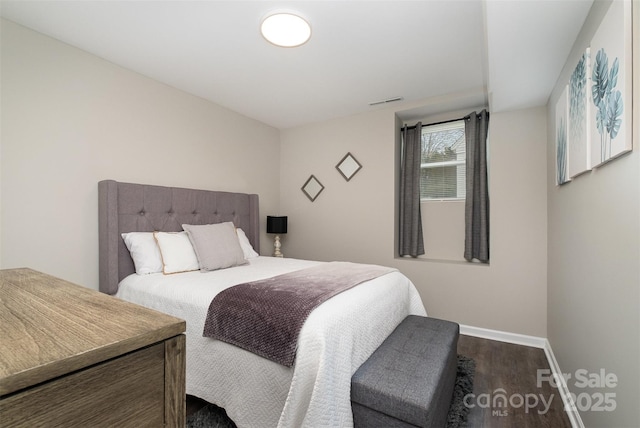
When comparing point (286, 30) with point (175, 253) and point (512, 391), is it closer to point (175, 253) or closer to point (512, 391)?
point (175, 253)

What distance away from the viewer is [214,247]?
2537mm

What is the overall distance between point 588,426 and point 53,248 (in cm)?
345

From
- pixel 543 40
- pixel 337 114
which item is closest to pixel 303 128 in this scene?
pixel 337 114

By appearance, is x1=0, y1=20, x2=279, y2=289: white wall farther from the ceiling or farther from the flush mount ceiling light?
the flush mount ceiling light

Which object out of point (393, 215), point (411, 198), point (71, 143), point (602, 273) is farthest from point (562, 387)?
point (71, 143)

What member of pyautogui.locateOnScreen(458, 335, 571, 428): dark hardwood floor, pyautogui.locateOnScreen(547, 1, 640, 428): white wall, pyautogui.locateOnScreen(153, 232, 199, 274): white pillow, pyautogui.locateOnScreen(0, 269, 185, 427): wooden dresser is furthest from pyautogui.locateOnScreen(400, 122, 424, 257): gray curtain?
pyautogui.locateOnScreen(0, 269, 185, 427): wooden dresser

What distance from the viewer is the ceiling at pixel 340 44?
68.9 inches

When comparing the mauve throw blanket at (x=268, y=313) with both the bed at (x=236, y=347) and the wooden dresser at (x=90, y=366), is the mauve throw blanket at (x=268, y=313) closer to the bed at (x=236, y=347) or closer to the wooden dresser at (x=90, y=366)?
the bed at (x=236, y=347)

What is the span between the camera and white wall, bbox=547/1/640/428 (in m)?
1.05

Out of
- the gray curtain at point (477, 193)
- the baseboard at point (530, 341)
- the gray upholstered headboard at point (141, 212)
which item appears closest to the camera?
the baseboard at point (530, 341)

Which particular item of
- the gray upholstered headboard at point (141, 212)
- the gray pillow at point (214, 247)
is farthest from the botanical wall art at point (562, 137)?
the gray upholstered headboard at point (141, 212)

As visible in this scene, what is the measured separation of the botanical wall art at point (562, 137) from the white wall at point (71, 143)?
124 inches

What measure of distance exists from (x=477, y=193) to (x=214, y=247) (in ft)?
8.91

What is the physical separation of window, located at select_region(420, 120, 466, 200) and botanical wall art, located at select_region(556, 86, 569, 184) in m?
1.14
